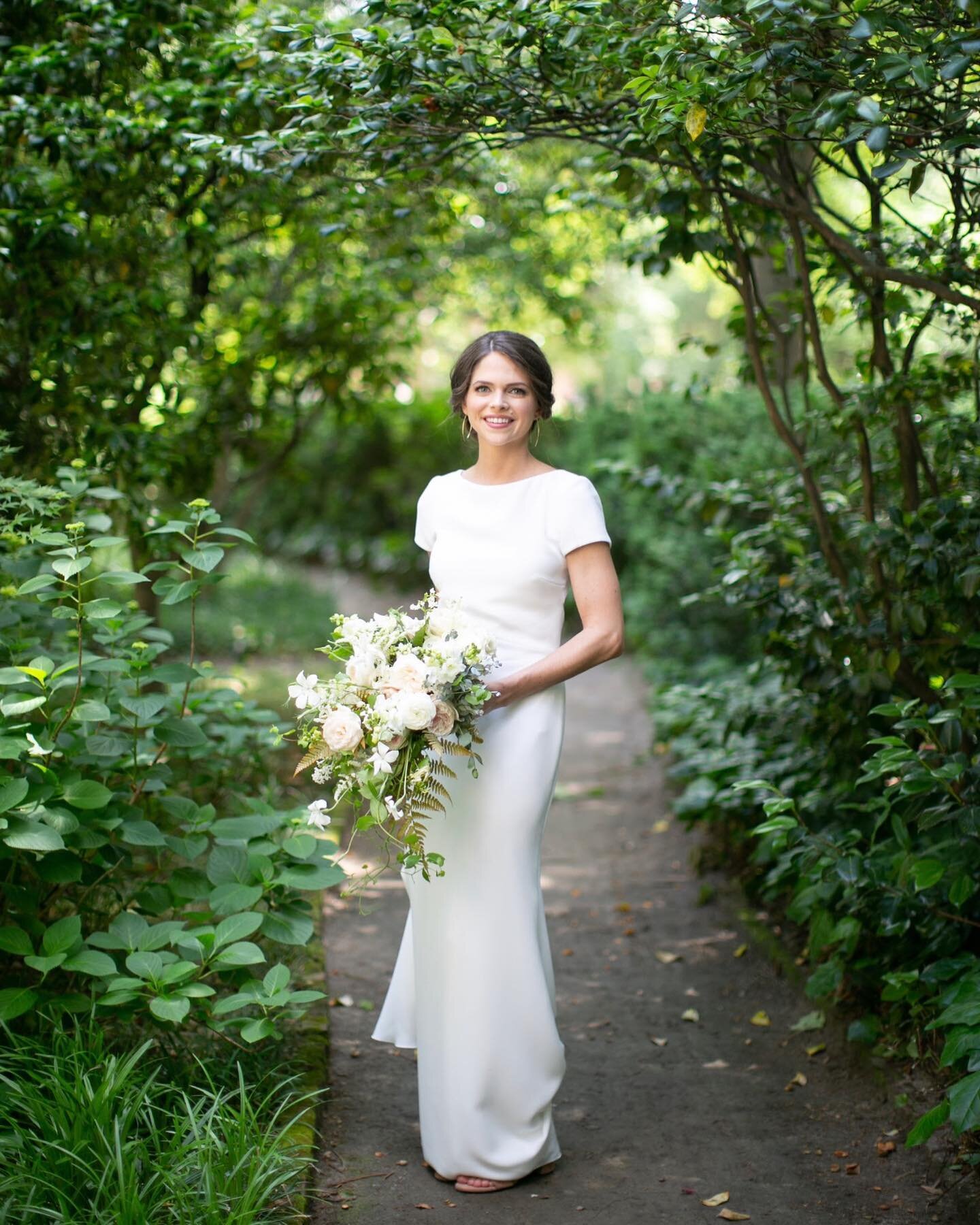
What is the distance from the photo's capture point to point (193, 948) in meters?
3.40

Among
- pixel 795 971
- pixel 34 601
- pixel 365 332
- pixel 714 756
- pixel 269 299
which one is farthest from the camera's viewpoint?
pixel 269 299

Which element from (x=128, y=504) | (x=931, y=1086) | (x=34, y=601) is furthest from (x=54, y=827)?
(x=931, y=1086)

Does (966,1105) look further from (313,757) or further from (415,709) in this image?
(313,757)

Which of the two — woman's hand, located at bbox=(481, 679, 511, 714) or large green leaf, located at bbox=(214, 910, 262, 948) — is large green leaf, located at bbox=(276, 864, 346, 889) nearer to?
large green leaf, located at bbox=(214, 910, 262, 948)

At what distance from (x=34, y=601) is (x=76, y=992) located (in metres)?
1.36

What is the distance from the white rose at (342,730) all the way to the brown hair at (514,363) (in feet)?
3.27

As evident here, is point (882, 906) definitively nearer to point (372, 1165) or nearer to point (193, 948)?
point (372, 1165)

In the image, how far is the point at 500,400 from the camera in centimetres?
336

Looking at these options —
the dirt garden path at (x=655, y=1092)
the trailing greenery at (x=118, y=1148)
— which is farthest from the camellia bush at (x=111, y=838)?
the dirt garden path at (x=655, y=1092)

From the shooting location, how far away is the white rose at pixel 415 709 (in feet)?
9.45

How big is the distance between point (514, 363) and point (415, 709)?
1.08 metres

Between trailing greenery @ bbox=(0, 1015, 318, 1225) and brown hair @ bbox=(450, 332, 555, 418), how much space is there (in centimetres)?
196

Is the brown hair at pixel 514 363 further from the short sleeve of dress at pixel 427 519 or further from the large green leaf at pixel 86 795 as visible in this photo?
the large green leaf at pixel 86 795

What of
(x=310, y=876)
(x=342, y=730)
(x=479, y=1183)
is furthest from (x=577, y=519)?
(x=479, y=1183)
